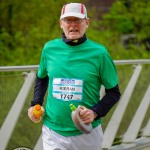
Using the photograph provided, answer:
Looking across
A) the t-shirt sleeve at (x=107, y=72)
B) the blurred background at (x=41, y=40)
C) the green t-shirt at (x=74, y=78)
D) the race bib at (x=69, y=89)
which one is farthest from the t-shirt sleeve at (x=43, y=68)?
the blurred background at (x=41, y=40)

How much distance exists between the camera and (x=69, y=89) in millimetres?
3234

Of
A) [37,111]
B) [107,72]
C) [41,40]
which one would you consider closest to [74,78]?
[107,72]

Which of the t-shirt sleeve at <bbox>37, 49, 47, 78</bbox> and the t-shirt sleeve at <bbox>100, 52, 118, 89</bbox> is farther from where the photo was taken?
the t-shirt sleeve at <bbox>37, 49, 47, 78</bbox>

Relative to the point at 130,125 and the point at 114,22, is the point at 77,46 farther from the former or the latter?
the point at 114,22

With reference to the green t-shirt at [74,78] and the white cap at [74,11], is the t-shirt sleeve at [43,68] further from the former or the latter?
the white cap at [74,11]

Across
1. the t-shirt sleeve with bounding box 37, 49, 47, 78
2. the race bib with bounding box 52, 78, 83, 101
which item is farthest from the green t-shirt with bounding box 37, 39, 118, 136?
the t-shirt sleeve with bounding box 37, 49, 47, 78

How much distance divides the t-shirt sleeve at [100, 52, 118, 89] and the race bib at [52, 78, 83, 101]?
5.6 inches

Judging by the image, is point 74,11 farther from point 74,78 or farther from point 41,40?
point 41,40

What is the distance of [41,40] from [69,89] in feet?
38.7

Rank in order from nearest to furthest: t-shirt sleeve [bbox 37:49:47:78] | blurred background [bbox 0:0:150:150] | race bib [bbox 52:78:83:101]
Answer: race bib [bbox 52:78:83:101] → t-shirt sleeve [bbox 37:49:47:78] → blurred background [bbox 0:0:150:150]

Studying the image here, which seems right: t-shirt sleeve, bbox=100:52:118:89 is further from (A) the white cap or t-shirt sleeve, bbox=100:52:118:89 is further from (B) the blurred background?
(B) the blurred background

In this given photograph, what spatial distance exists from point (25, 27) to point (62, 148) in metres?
16.2

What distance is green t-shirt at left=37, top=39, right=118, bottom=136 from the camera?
324 centimetres

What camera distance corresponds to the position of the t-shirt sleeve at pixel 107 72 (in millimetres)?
3260
